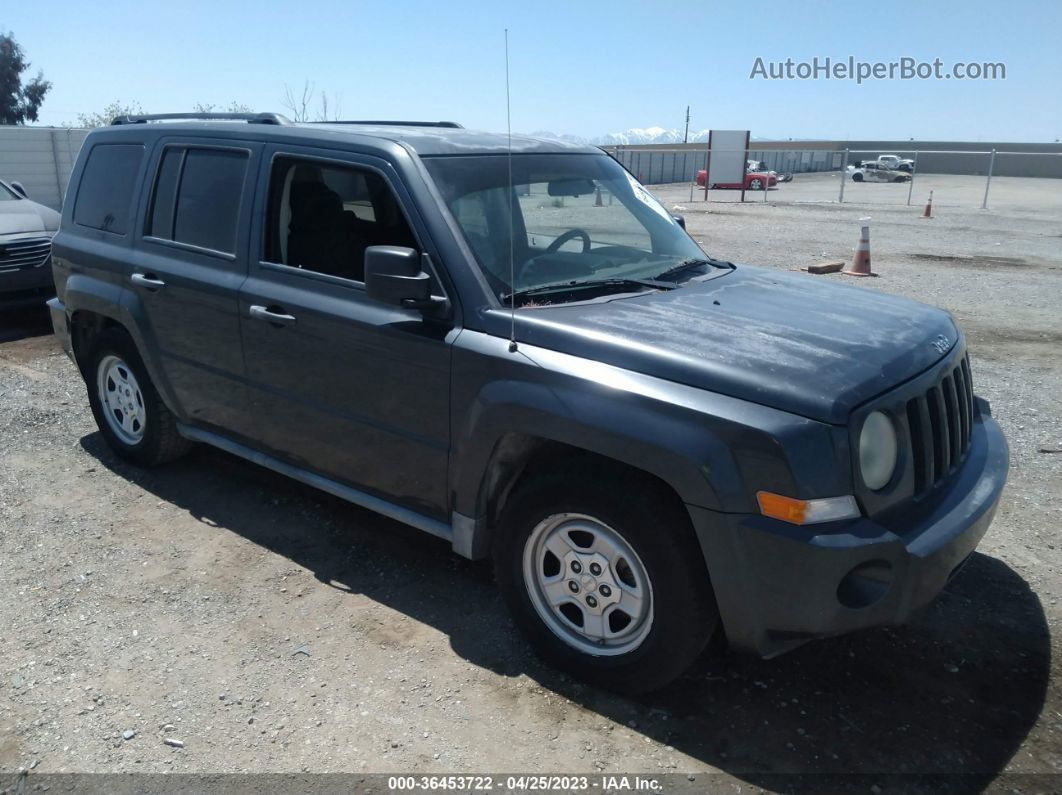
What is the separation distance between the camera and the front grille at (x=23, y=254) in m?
8.87

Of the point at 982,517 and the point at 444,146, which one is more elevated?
the point at 444,146

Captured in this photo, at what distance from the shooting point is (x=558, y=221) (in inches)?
159

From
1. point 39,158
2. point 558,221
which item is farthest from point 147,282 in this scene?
point 39,158

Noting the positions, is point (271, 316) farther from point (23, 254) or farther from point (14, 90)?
point (14, 90)

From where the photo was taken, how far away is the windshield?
11.8 ft

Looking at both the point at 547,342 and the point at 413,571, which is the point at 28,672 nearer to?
the point at 413,571

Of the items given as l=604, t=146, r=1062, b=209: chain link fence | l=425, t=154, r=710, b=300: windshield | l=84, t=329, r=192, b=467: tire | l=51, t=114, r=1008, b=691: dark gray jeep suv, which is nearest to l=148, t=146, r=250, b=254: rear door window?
l=51, t=114, r=1008, b=691: dark gray jeep suv

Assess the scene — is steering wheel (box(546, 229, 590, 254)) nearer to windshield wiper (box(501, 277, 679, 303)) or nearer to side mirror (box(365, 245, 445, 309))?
windshield wiper (box(501, 277, 679, 303))

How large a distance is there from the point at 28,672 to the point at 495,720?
6.14ft

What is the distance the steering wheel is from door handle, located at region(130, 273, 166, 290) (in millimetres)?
2161

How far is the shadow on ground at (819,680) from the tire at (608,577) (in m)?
0.18

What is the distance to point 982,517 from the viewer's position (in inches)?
123

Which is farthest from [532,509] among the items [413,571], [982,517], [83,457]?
[83,457]

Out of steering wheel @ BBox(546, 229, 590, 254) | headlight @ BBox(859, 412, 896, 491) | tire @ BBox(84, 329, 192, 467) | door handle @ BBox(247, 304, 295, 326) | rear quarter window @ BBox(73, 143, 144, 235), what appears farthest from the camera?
tire @ BBox(84, 329, 192, 467)
